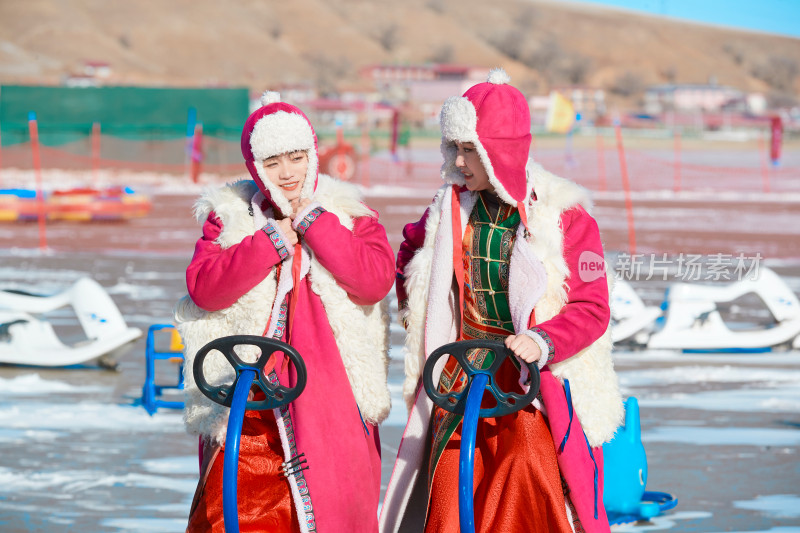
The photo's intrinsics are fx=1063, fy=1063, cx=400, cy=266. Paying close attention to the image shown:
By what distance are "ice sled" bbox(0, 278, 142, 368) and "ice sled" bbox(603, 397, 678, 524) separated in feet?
12.7

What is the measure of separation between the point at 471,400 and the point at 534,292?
0.44 metres

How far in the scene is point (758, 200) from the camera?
21750 mm

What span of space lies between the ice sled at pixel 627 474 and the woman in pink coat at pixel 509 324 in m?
1.01

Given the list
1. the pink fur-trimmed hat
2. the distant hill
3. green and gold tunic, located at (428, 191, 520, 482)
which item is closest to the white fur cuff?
green and gold tunic, located at (428, 191, 520, 482)

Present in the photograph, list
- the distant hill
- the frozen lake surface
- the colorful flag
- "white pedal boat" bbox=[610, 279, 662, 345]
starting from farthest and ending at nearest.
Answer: the distant hill, the colorful flag, "white pedal boat" bbox=[610, 279, 662, 345], the frozen lake surface

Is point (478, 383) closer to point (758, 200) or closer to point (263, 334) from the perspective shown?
point (263, 334)

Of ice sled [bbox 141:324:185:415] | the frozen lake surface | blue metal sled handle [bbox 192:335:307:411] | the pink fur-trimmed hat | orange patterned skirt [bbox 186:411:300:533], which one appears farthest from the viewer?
ice sled [bbox 141:324:185:415]

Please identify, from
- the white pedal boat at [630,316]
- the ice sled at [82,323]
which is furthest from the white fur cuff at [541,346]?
the white pedal boat at [630,316]

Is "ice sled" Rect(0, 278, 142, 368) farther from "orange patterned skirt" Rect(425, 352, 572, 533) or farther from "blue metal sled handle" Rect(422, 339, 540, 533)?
"blue metal sled handle" Rect(422, 339, 540, 533)

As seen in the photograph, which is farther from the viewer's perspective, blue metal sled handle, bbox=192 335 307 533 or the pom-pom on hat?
the pom-pom on hat

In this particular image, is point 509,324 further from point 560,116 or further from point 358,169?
point 560,116

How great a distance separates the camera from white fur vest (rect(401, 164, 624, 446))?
10.2 ft

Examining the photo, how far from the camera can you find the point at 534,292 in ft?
10.1

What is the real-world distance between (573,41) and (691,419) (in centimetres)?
14207
